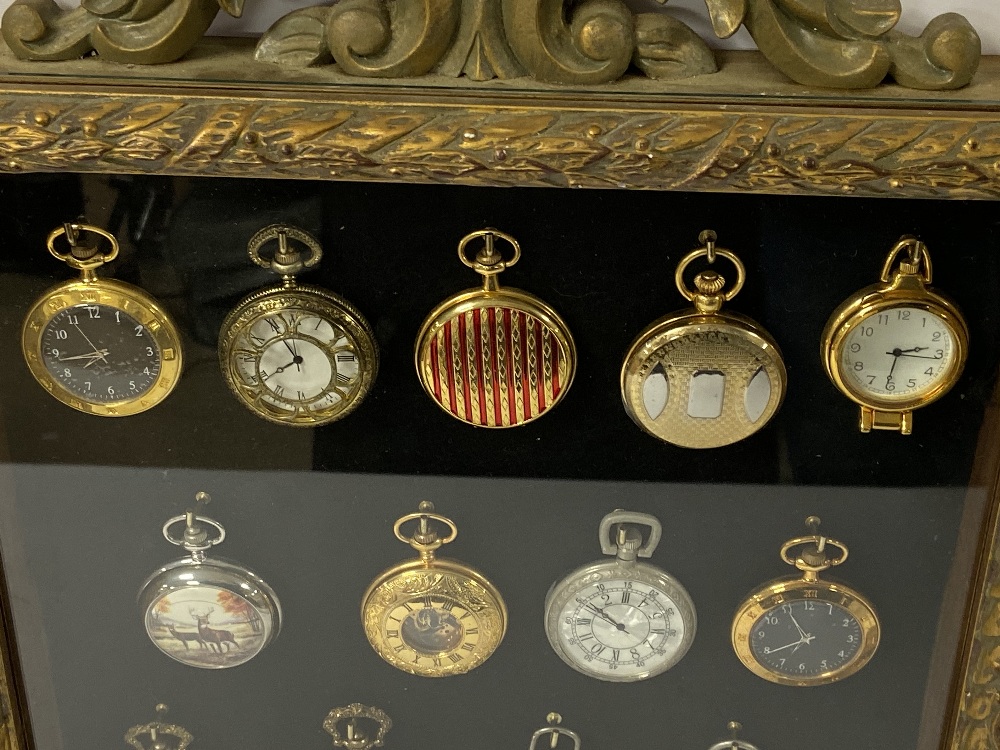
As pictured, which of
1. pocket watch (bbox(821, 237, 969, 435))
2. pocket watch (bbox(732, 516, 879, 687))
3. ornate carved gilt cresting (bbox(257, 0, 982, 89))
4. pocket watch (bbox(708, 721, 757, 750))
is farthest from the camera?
pocket watch (bbox(708, 721, 757, 750))

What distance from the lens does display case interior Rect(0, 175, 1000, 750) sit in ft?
3.20

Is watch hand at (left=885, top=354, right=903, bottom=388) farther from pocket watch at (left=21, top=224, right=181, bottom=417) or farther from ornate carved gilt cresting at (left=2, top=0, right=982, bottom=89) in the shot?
pocket watch at (left=21, top=224, right=181, bottom=417)

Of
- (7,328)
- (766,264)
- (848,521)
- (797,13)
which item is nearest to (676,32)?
(797,13)

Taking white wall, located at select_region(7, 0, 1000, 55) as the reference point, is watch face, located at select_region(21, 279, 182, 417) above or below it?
below

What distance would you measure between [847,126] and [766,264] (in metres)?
0.16

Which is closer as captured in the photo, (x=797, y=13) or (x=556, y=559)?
(x=797, y=13)

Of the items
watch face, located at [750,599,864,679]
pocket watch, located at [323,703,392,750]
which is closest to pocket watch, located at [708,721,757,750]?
watch face, located at [750,599,864,679]

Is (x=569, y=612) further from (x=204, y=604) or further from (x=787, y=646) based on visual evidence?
(x=204, y=604)

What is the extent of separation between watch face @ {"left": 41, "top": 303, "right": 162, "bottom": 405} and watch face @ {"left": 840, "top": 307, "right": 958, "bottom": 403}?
67 centimetres

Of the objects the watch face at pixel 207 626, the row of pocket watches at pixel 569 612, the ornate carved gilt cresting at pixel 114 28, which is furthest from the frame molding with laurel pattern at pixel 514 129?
the watch face at pixel 207 626

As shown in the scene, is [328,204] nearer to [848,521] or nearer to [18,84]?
[18,84]

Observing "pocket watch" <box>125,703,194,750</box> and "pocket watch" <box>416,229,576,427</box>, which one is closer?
"pocket watch" <box>416,229,576,427</box>

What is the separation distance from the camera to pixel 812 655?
1.19 metres

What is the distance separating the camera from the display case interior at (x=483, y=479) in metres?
0.97
